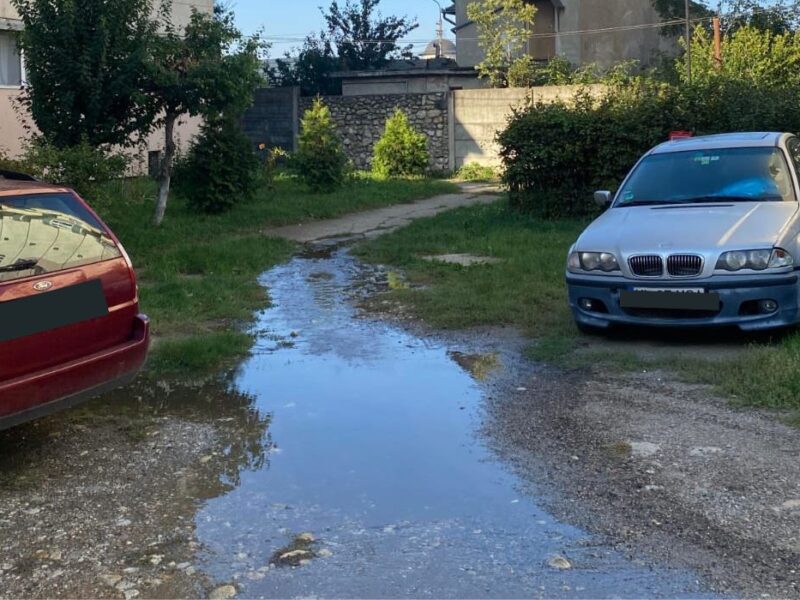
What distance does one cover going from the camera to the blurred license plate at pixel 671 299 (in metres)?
6.89

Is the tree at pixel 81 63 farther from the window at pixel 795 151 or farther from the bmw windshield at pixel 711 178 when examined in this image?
the window at pixel 795 151

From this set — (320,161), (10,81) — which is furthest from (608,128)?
(10,81)

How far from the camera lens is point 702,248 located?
22.7ft

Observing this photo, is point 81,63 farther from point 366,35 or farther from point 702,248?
point 366,35

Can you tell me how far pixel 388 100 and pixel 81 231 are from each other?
21.4m

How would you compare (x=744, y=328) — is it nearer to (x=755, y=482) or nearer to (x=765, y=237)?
(x=765, y=237)

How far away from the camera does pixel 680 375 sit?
21.1ft

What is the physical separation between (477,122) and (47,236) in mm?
20737

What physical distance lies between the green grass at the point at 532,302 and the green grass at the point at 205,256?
165 centimetres

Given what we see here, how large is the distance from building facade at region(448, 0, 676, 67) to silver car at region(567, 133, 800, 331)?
27995 mm

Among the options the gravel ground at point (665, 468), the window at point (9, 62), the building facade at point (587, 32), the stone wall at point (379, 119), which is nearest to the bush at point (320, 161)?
the window at point (9, 62)

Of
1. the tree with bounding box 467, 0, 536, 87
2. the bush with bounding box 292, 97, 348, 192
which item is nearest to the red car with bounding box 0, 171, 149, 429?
the bush with bounding box 292, 97, 348, 192

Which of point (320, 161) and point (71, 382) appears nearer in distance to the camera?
point (71, 382)

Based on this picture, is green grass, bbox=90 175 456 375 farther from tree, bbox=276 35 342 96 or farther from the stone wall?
tree, bbox=276 35 342 96
